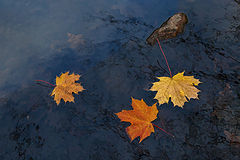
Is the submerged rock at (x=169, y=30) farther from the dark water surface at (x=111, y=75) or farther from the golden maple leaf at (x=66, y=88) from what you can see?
the golden maple leaf at (x=66, y=88)

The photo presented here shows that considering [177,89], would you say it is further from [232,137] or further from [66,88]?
[66,88]

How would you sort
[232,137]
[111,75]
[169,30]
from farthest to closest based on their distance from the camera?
[169,30] < [111,75] < [232,137]

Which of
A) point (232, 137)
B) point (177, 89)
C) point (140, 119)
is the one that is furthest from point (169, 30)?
point (232, 137)

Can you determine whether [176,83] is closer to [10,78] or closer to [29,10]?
[10,78]

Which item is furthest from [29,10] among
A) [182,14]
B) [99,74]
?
[182,14]

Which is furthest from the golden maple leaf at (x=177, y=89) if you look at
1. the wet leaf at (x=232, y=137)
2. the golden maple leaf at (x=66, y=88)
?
the golden maple leaf at (x=66, y=88)

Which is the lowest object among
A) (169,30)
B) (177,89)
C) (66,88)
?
Answer: (66,88)

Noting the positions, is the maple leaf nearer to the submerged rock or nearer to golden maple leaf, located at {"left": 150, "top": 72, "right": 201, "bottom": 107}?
golden maple leaf, located at {"left": 150, "top": 72, "right": 201, "bottom": 107}

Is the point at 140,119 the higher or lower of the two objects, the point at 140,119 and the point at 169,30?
the lower
